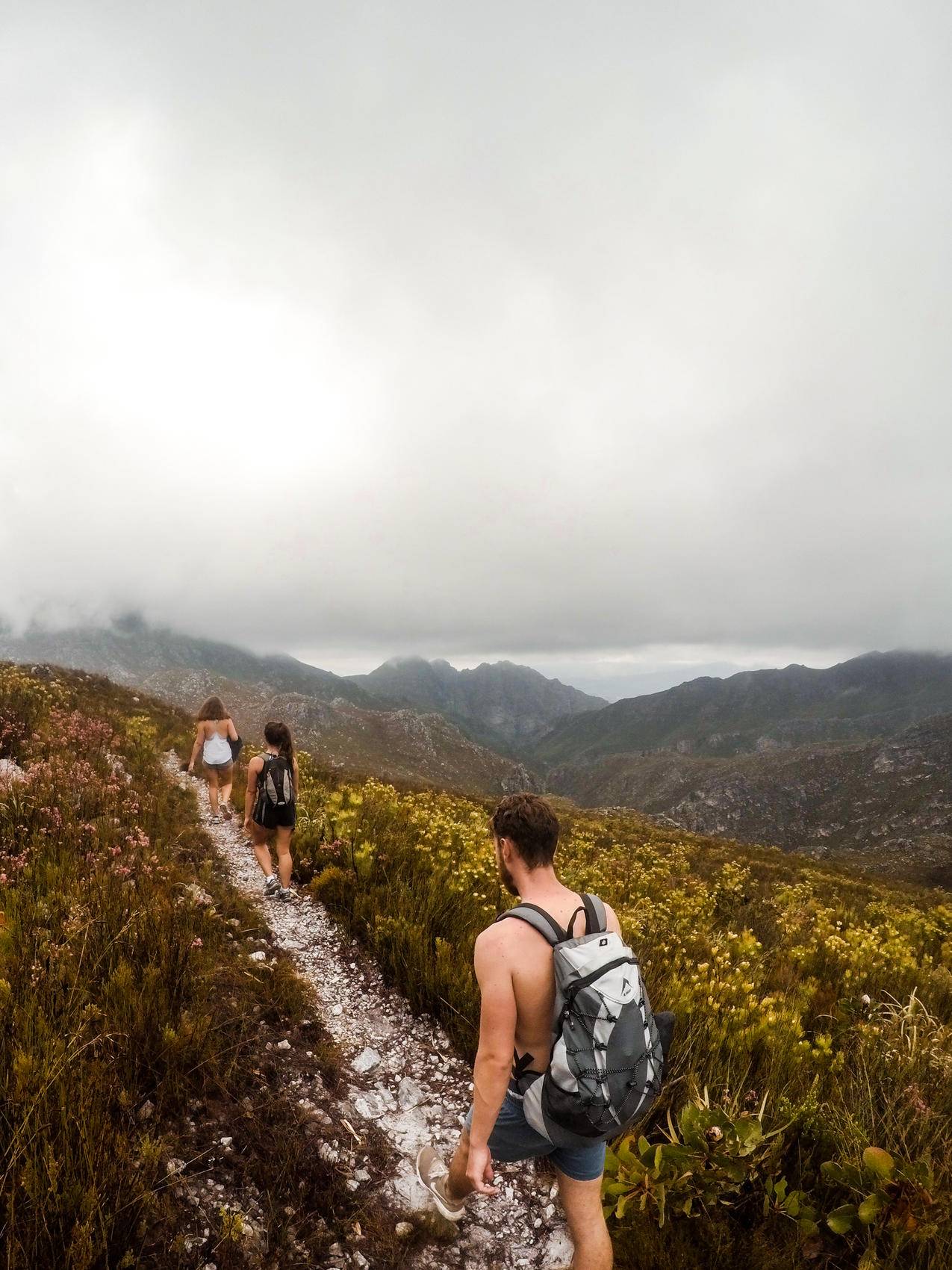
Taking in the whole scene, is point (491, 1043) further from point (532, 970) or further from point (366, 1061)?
point (366, 1061)

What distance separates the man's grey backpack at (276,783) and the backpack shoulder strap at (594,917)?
556cm

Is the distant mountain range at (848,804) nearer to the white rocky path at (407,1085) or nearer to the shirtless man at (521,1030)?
the white rocky path at (407,1085)

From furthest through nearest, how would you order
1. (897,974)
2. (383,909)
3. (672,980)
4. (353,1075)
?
(897,974) → (383,909) → (672,980) → (353,1075)

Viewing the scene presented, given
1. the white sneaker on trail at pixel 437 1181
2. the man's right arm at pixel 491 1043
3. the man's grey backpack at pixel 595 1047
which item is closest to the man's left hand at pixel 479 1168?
the man's right arm at pixel 491 1043

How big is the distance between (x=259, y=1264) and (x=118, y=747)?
1078cm

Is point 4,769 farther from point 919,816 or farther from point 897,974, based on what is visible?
point 919,816

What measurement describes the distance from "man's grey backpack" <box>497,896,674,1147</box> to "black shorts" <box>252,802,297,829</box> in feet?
18.3

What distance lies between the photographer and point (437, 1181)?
335 cm

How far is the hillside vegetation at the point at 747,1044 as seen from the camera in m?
3.02

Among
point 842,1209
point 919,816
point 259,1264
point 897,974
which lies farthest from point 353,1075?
point 919,816

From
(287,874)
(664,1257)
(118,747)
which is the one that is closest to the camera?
(664,1257)

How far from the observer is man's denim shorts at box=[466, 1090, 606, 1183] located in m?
2.75

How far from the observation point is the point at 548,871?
2947mm

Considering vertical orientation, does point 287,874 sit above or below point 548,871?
below
